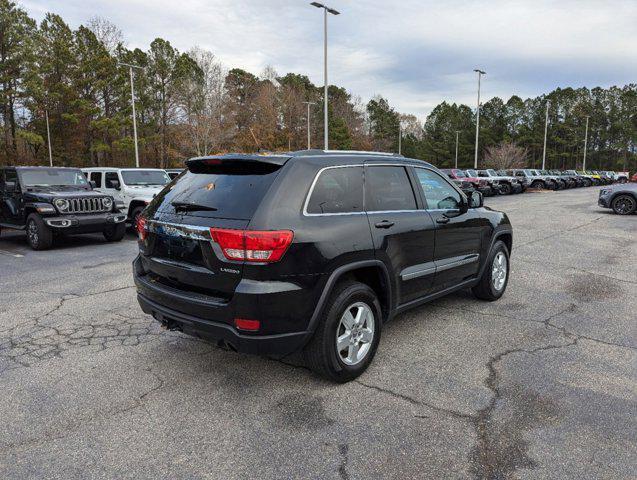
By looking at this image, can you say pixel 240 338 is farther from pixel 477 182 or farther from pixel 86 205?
pixel 477 182

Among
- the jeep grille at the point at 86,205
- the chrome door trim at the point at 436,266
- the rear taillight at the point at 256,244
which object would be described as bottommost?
the chrome door trim at the point at 436,266

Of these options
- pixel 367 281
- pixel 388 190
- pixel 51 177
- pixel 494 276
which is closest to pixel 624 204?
pixel 494 276

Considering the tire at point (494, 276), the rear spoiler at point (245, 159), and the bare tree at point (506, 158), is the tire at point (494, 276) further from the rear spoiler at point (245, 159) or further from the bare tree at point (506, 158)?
the bare tree at point (506, 158)

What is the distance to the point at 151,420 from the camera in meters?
3.10

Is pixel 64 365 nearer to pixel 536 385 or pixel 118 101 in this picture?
pixel 536 385

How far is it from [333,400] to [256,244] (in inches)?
49.3

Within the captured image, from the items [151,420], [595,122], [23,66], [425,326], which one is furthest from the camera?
[595,122]

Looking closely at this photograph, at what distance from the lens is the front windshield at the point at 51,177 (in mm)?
10484

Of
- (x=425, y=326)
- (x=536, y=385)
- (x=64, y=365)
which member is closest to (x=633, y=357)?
(x=536, y=385)

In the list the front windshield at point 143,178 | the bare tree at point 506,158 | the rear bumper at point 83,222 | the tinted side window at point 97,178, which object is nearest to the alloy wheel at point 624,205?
the front windshield at point 143,178

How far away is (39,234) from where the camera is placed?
9484mm

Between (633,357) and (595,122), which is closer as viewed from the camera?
(633,357)

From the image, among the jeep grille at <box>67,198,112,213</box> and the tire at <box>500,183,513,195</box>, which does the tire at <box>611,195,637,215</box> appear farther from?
the jeep grille at <box>67,198,112,213</box>

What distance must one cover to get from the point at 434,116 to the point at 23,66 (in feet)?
268
